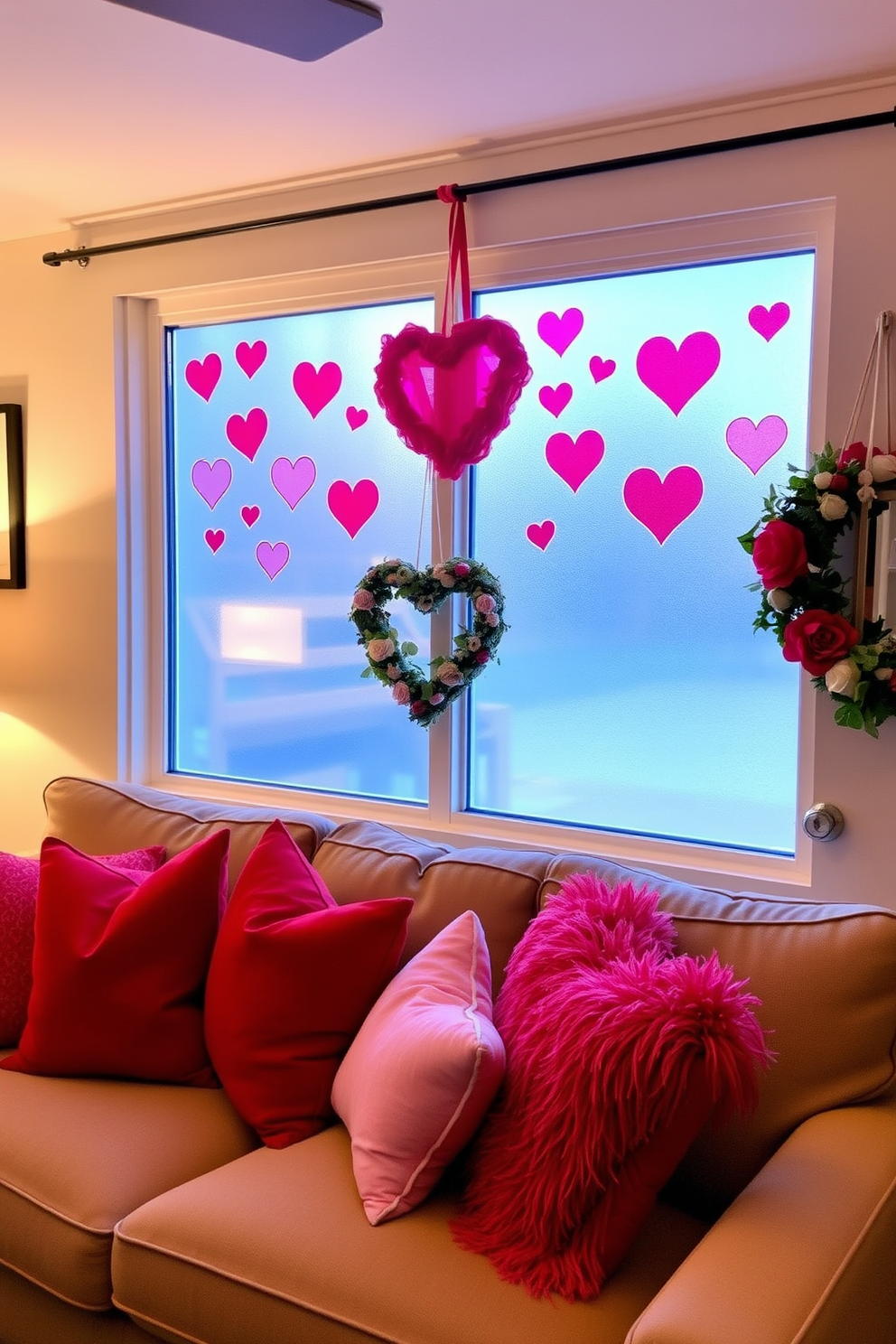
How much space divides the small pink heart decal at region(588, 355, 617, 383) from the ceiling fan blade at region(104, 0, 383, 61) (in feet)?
3.57

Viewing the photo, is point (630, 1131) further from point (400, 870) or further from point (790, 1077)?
point (400, 870)

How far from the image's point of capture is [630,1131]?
Result: 1.53 metres

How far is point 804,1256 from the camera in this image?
4.64 ft

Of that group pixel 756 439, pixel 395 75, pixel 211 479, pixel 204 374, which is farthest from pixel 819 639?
pixel 204 374

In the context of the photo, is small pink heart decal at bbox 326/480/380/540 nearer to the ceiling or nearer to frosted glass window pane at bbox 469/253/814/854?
frosted glass window pane at bbox 469/253/814/854

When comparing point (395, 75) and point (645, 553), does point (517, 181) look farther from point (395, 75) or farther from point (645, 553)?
point (645, 553)

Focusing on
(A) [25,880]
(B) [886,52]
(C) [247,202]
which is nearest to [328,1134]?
(A) [25,880]

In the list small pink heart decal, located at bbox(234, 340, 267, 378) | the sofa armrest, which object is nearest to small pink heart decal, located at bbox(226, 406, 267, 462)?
small pink heart decal, located at bbox(234, 340, 267, 378)

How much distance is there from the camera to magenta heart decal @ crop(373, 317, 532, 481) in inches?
109

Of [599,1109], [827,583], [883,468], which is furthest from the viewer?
[827,583]

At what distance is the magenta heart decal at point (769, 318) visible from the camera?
2664 millimetres

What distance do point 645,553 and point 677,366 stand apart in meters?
0.44

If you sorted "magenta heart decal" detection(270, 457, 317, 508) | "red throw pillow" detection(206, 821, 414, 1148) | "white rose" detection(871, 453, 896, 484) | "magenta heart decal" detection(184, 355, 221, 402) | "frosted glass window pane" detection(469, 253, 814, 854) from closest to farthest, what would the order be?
"red throw pillow" detection(206, 821, 414, 1148), "white rose" detection(871, 453, 896, 484), "frosted glass window pane" detection(469, 253, 814, 854), "magenta heart decal" detection(270, 457, 317, 508), "magenta heart decal" detection(184, 355, 221, 402)

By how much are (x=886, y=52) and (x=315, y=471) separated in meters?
1.76
